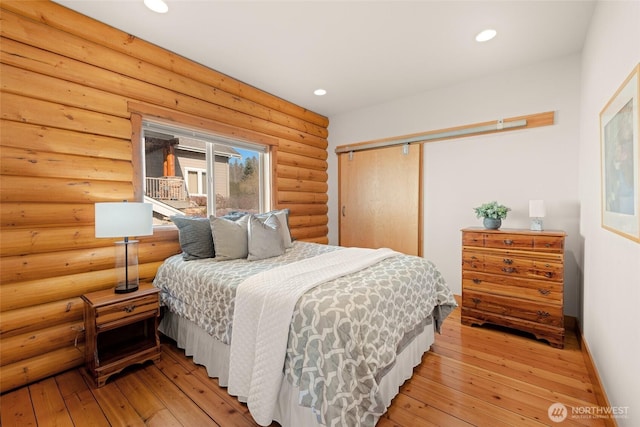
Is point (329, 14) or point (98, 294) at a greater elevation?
point (329, 14)

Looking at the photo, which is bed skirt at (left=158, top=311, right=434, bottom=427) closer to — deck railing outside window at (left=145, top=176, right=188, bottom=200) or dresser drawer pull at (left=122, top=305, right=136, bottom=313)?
dresser drawer pull at (left=122, top=305, right=136, bottom=313)

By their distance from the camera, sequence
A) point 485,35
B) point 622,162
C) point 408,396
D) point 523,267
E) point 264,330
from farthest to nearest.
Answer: point 523,267, point 485,35, point 408,396, point 264,330, point 622,162

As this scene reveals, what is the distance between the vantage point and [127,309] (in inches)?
78.7

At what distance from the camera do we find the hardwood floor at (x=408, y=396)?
5.26 ft

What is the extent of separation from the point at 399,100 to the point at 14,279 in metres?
4.22

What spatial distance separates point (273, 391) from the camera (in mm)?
1422

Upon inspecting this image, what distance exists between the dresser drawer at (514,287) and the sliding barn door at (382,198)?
97 centimetres

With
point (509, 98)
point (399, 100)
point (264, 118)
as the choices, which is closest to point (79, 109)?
point (264, 118)

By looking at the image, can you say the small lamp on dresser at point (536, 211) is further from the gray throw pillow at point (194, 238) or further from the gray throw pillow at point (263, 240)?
the gray throw pillow at point (194, 238)

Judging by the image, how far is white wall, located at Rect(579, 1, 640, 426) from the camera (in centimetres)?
124

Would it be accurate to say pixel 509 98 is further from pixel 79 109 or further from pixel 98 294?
pixel 98 294

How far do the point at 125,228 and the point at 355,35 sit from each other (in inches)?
93.9

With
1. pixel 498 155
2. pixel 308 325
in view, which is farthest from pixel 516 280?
pixel 308 325

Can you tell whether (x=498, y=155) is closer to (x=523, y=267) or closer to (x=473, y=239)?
(x=473, y=239)
